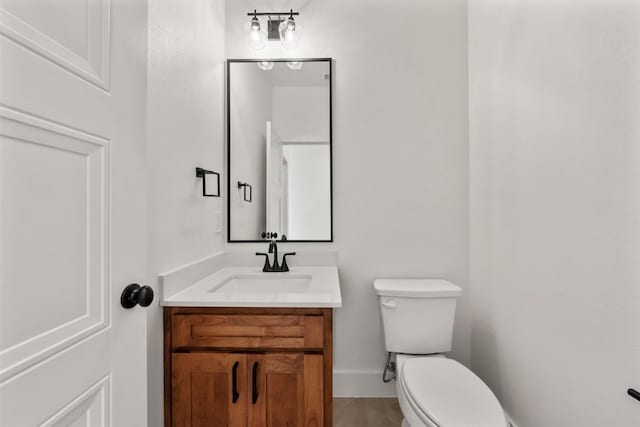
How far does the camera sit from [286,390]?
125 centimetres

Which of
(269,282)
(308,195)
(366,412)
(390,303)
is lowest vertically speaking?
(366,412)

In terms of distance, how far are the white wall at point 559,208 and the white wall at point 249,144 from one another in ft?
4.08

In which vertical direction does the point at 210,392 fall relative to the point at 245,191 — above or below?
below

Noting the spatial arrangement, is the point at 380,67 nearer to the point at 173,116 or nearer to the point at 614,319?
the point at 173,116

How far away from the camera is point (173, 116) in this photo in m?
1.33

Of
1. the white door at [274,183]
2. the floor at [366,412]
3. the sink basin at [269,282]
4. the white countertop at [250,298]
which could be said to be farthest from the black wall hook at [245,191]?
the floor at [366,412]

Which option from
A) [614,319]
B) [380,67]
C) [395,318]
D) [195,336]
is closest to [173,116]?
[195,336]

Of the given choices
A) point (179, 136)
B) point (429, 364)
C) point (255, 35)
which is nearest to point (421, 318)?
point (429, 364)

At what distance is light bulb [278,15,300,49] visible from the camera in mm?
1913

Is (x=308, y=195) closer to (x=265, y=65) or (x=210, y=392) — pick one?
(x=265, y=65)

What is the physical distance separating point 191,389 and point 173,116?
3.43 ft

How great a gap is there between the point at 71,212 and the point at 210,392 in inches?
37.0

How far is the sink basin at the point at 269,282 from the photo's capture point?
1.75 metres

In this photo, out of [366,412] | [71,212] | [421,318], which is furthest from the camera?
[366,412]
